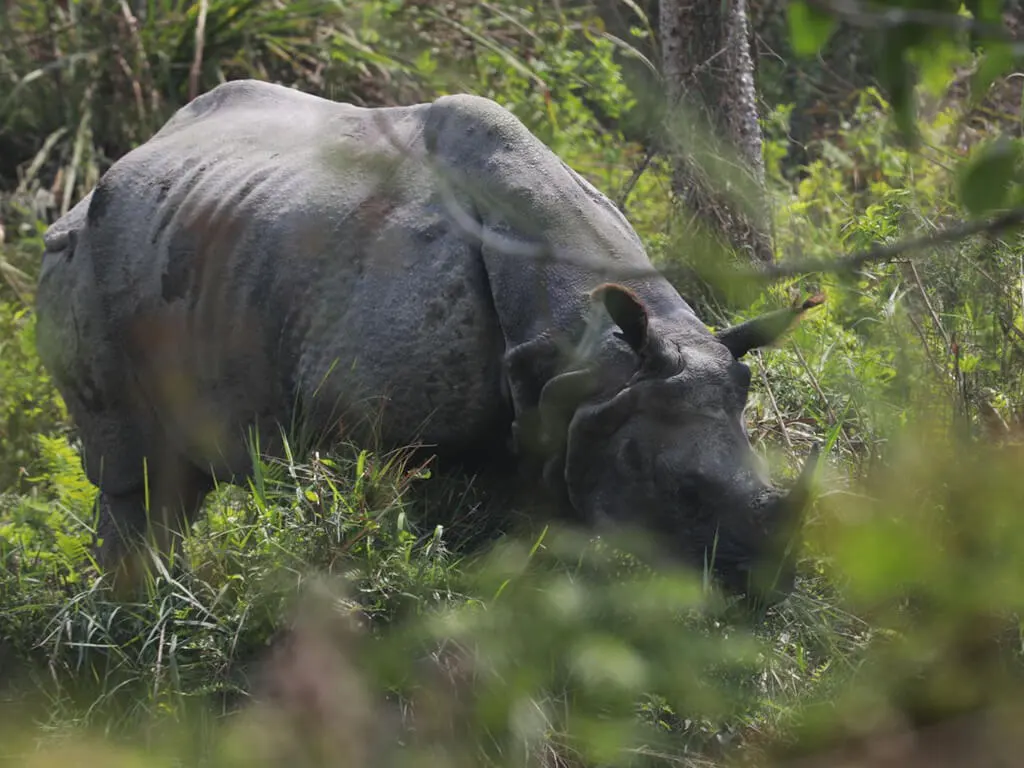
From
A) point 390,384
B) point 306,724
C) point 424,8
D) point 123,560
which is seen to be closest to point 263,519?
point 390,384

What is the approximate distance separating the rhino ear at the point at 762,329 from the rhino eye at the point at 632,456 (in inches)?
16.4

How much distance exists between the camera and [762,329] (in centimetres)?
414

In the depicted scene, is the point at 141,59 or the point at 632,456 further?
the point at 141,59

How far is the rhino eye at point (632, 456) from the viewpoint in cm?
411

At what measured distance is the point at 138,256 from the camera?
5.07 metres

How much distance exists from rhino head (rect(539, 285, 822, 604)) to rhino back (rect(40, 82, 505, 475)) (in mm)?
317

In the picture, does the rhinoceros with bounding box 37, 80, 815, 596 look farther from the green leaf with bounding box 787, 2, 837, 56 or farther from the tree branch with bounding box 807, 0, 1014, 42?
the tree branch with bounding box 807, 0, 1014, 42

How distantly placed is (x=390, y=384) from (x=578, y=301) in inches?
23.8

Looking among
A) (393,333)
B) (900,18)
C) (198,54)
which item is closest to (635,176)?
(393,333)

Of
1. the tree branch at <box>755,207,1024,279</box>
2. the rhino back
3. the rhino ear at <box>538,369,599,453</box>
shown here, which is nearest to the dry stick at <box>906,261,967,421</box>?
the rhino ear at <box>538,369,599,453</box>

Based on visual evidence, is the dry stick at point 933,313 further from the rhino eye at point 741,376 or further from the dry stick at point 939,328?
the rhino eye at point 741,376

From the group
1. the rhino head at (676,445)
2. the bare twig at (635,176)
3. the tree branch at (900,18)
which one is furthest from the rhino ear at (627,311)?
the tree branch at (900,18)

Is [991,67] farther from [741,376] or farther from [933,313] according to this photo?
[933,313]

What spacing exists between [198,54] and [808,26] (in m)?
7.55
